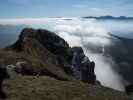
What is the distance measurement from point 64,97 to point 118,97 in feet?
24.6

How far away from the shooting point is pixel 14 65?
4469cm

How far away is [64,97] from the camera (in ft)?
91.0

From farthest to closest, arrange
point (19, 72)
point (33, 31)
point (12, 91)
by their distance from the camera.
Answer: point (33, 31)
point (19, 72)
point (12, 91)

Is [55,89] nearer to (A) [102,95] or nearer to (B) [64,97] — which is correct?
(B) [64,97]

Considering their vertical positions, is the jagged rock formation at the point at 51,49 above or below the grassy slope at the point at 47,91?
below

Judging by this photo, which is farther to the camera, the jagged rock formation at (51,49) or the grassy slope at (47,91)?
the jagged rock formation at (51,49)

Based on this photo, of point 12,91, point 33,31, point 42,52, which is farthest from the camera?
point 33,31

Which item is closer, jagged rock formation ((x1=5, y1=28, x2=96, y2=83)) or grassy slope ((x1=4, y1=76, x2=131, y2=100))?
grassy slope ((x1=4, y1=76, x2=131, y2=100))

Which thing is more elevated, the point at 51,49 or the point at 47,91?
the point at 47,91

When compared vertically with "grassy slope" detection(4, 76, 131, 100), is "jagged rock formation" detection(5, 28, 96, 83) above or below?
below

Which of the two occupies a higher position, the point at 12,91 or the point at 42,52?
the point at 12,91

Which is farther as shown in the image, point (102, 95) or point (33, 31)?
point (33, 31)

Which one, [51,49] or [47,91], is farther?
[51,49]

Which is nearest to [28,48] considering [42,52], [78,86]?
[42,52]
